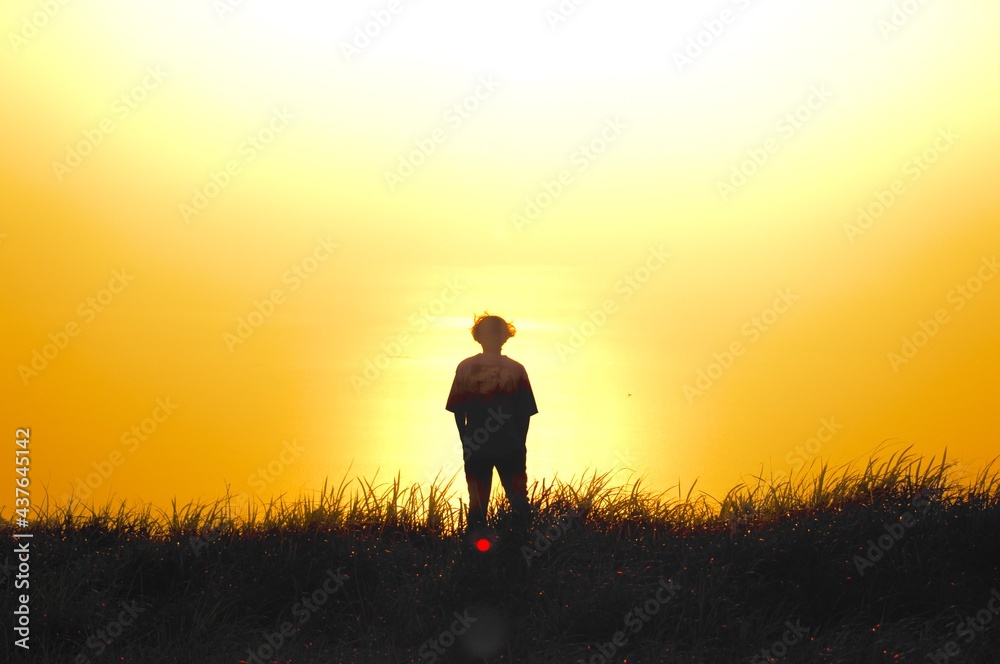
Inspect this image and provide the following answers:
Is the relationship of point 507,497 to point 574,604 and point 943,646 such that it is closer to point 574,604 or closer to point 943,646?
point 574,604

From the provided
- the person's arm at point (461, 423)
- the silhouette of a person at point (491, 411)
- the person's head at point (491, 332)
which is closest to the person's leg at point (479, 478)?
the silhouette of a person at point (491, 411)

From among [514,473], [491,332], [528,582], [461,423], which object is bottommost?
[528,582]

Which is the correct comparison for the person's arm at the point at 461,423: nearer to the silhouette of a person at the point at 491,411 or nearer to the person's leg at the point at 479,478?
the silhouette of a person at the point at 491,411

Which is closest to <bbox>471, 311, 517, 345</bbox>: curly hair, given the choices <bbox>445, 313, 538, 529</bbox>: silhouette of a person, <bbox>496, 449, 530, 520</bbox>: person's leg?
<bbox>445, 313, 538, 529</bbox>: silhouette of a person

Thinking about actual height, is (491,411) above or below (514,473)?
above

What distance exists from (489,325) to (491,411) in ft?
2.35

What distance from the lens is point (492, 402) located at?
26.2 feet

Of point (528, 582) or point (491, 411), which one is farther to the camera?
point (491, 411)

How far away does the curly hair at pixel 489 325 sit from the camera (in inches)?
318

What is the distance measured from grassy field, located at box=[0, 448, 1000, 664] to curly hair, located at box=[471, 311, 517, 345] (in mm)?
1302

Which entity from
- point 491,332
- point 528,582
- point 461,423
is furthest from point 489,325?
point 528,582

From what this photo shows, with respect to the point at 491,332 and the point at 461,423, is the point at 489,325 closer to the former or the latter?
the point at 491,332

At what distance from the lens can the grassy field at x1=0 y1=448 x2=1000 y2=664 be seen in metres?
6.04

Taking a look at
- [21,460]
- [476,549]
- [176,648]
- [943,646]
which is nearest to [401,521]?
[476,549]
